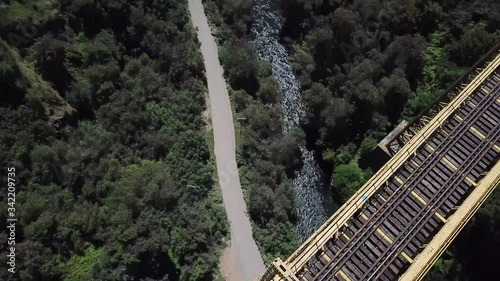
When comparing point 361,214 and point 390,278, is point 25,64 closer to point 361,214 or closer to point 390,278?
point 361,214

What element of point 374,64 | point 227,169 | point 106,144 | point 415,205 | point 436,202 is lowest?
point 106,144

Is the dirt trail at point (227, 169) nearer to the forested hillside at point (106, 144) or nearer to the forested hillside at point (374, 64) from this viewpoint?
the forested hillside at point (106, 144)

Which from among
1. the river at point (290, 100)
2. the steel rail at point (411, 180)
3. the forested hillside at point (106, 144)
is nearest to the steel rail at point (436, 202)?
the steel rail at point (411, 180)

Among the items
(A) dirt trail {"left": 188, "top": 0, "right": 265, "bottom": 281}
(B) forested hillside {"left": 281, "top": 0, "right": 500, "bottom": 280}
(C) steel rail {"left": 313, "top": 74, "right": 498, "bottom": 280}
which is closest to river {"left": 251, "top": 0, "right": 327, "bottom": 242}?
(B) forested hillside {"left": 281, "top": 0, "right": 500, "bottom": 280}

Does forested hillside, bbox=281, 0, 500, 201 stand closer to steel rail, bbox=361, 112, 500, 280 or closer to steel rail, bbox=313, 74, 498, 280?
steel rail, bbox=313, 74, 498, 280

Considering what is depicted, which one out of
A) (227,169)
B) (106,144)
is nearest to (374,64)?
(227,169)

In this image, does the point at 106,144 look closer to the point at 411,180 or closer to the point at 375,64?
the point at 411,180

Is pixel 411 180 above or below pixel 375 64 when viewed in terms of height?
below
